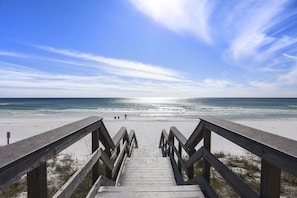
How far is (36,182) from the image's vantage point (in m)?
1.13

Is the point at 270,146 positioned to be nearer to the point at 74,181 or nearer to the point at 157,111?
the point at 74,181

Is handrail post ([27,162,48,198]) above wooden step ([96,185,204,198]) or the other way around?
above

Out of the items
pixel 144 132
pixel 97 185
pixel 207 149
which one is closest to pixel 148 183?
pixel 97 185

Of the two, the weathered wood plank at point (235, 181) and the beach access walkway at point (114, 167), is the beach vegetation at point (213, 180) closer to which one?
the beach access walkway at point (114, 167)

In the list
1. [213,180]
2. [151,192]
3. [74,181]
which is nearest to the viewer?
[74,181]

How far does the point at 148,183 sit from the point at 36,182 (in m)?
2.63

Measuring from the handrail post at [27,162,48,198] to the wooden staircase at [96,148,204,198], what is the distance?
1192 mm

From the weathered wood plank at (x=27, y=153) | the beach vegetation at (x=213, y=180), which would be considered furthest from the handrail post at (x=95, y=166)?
the weathered wood plank at (x=27, y=153)

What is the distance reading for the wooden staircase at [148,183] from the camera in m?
2.29

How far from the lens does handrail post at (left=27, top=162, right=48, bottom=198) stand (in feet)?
3.63

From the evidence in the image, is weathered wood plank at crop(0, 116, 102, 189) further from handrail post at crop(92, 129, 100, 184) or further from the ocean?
the ocean

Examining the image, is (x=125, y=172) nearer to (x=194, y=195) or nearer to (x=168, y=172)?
(x=168, y=172)

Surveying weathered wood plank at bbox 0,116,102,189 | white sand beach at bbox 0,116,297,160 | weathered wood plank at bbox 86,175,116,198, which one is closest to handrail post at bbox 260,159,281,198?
weathered wood plank at bbox 0,116,102,189

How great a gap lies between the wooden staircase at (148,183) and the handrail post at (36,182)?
1192 mm
